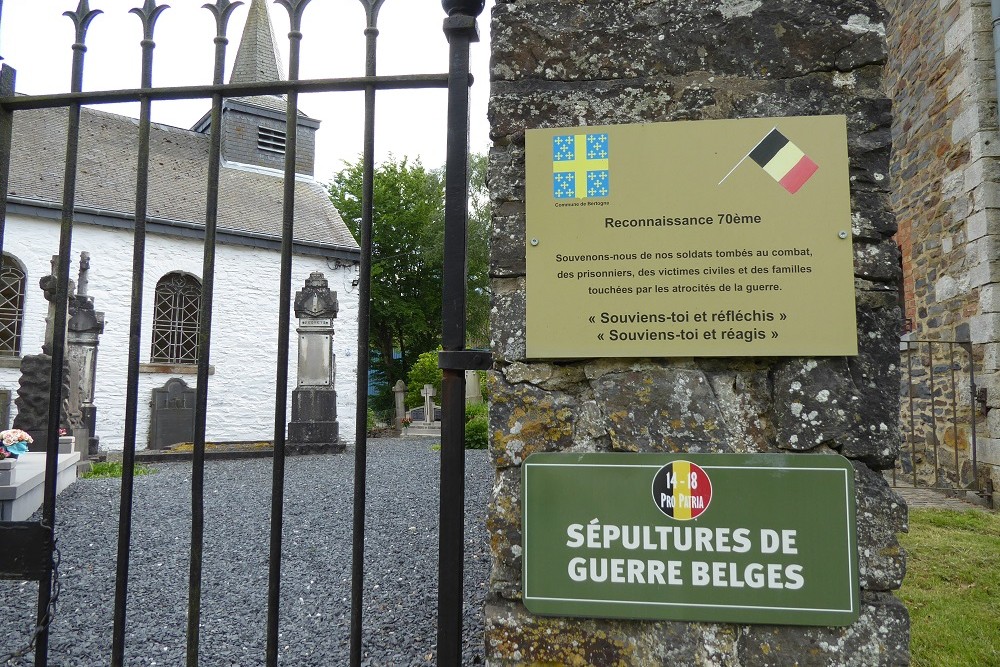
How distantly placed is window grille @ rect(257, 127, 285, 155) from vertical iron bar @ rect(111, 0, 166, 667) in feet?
56.2

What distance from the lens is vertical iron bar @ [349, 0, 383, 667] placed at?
172 centimetres

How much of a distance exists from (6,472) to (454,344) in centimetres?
576

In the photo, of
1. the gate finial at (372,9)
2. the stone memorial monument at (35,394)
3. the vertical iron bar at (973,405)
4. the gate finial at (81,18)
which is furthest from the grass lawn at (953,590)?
the stone memorial monument at (35,394)

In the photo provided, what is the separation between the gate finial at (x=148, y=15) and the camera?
184 centimetres

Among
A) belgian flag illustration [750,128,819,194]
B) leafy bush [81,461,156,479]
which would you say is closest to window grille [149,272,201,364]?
leafy bush [81,461,156,479]

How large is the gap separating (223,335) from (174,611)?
41.5ft

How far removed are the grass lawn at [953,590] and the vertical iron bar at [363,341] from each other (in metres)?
2.35

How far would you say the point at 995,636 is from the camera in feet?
9.55

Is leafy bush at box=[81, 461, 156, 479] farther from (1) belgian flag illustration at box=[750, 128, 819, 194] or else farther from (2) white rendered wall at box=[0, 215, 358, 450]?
(1) belgian flag illustration at box=[750, 128, 819, 194]

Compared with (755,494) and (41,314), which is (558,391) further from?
(41,314)

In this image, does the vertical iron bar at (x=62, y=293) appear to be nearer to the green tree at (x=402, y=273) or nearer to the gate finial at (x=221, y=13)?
the gate finial at (x=221, y=13)

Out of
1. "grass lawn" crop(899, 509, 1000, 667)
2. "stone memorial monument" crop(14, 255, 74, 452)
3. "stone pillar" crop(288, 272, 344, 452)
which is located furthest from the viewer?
"stone pillar" crop(288, 272, 344, 452)

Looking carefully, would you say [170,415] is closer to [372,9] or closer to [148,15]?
[148,15]

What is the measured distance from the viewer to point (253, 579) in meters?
4.36
